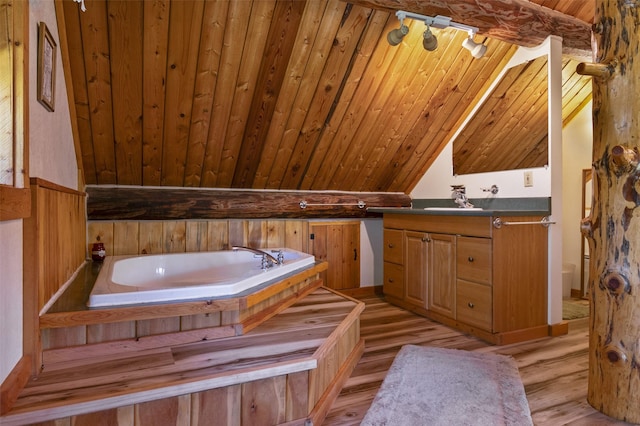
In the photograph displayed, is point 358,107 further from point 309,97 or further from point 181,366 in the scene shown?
point 181,366

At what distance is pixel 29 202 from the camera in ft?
4.64

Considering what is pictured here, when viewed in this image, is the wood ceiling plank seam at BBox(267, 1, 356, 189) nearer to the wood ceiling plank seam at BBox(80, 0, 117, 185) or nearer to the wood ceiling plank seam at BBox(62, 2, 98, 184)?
the wood ceiling plank seam at BBox(80, 0, 117, 185)

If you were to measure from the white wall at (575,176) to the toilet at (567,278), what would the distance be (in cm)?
5

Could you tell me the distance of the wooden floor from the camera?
1.76m

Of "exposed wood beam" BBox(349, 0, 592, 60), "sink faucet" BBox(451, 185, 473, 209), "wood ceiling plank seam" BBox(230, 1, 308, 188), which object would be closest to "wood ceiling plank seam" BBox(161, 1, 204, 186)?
"wood ceiling plank seam" BBox(230, 1, 308, 188)

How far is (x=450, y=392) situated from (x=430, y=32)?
84.6 inches

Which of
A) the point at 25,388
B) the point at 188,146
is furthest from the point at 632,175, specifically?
the point at 188,146

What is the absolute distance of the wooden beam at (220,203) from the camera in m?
3.04

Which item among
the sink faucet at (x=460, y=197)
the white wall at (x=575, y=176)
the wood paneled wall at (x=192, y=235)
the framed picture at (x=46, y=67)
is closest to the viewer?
the framed picture at (x=46, y=67)

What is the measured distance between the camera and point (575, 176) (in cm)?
388

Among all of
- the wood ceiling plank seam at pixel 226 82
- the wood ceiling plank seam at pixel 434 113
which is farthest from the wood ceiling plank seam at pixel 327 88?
the wood ceiling plank seam at pixel 434 113

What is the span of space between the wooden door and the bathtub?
70 centimetres

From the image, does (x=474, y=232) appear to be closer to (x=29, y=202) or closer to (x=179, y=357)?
(x=179, y=357)

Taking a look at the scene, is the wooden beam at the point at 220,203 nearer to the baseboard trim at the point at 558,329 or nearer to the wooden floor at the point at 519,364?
the wooden floor at the point at 519,364
